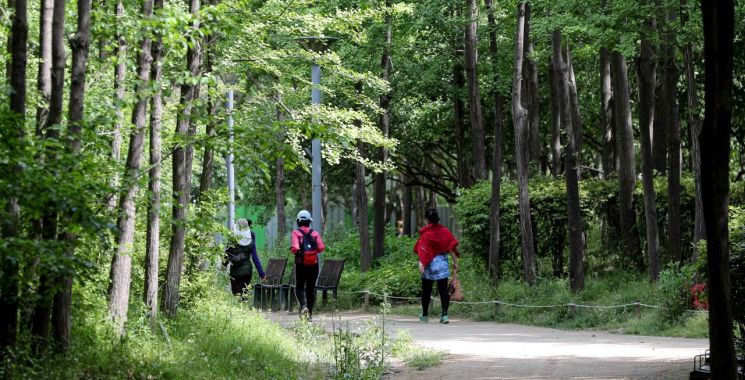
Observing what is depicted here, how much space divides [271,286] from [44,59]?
13.4m

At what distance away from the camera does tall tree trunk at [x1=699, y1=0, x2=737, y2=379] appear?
8914 mm

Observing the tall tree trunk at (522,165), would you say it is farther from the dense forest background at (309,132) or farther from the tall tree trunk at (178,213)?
the tall tree trunk at (178,213)

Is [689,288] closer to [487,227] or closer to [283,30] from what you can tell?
[283,30]

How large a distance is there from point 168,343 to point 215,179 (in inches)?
1729

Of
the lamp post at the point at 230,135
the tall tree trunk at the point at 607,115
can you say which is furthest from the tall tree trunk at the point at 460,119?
the lamp post at the point at 230,135

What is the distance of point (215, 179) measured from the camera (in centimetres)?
5588

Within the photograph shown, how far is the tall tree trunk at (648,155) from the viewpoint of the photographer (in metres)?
22.1

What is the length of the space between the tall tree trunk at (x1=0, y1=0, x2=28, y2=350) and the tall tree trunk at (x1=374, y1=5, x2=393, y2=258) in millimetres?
19302

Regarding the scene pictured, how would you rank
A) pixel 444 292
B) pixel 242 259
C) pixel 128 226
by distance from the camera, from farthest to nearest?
pixel 242 259
pixel 444 292
pixel 128 226

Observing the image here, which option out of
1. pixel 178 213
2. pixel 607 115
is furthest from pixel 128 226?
pixel 607 115

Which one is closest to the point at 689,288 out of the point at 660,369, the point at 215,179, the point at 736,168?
the point at 660,369

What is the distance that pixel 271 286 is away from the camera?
77.5 feet

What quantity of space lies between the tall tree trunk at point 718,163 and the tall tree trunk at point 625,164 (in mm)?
14725

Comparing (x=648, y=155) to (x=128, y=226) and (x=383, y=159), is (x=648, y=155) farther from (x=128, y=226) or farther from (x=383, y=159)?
(x=128, y=226)
